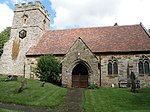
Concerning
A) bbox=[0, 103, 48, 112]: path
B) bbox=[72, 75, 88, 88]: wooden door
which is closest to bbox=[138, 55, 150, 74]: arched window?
bbox=[72, 75, 88, 88]: wooden door

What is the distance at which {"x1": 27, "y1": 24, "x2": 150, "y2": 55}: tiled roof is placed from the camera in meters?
27.7

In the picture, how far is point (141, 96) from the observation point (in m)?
18.8

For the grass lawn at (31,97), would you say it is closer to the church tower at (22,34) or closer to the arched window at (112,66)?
the arched window at (112,66)

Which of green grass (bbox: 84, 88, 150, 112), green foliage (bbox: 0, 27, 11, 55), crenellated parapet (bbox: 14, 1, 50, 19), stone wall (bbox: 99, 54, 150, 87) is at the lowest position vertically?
green grass (bbox: 84, 88, 150, 112)

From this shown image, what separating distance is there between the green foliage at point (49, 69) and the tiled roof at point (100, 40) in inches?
127

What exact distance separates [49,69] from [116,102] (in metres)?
11.8

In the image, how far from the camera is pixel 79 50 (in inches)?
1003

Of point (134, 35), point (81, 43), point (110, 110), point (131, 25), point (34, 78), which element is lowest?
point (110, 110)

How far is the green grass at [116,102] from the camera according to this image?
14586mm

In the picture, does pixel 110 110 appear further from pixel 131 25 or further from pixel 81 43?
pixel 131 25

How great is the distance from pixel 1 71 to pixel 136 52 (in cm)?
2178

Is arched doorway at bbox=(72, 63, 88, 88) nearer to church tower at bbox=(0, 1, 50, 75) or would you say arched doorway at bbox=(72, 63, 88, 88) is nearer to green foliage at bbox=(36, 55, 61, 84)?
green foliage at bbox=(36, 55, 61, 84)

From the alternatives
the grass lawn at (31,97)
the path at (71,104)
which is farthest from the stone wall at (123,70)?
the grass lawn at (31,97)

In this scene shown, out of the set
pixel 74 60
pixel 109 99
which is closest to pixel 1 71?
pixel 74 60
